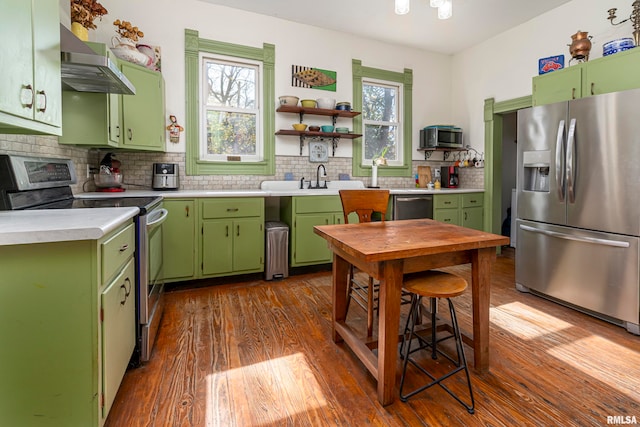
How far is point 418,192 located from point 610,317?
2245mm

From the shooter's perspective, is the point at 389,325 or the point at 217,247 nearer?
the point at 389,325

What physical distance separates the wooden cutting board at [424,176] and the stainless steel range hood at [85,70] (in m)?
4.04

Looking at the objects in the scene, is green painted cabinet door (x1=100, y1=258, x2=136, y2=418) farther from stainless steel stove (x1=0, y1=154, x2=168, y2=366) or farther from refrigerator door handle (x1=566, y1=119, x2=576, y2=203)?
refrigerator door handle (x1=566, y1=119, x2=576, y2=203)

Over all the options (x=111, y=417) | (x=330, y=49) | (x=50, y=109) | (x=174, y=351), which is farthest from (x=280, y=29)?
(x=111, y=417)

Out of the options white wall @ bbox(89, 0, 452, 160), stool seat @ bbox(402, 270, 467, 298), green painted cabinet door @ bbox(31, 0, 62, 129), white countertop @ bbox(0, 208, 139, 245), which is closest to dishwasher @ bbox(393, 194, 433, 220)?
white wall @ bbox(89, 0, 452, 160)

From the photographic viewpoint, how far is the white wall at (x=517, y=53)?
135 inches

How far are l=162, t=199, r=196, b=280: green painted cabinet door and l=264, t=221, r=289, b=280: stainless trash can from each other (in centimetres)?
76

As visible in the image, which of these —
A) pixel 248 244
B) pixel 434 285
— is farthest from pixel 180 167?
Result: pixel 434 285

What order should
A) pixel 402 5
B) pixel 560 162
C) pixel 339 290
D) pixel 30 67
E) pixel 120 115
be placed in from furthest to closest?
pixel 120 115
pixel 560 162
pixel 402 5
pixel 339 290
pixel 30 67

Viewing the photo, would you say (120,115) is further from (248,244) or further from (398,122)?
(398,122)

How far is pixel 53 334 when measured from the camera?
1.18 meters

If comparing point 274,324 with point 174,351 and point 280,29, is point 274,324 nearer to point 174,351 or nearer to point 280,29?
point 174,351

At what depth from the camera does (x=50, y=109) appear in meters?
1.58

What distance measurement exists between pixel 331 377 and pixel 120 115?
2.89 metres
